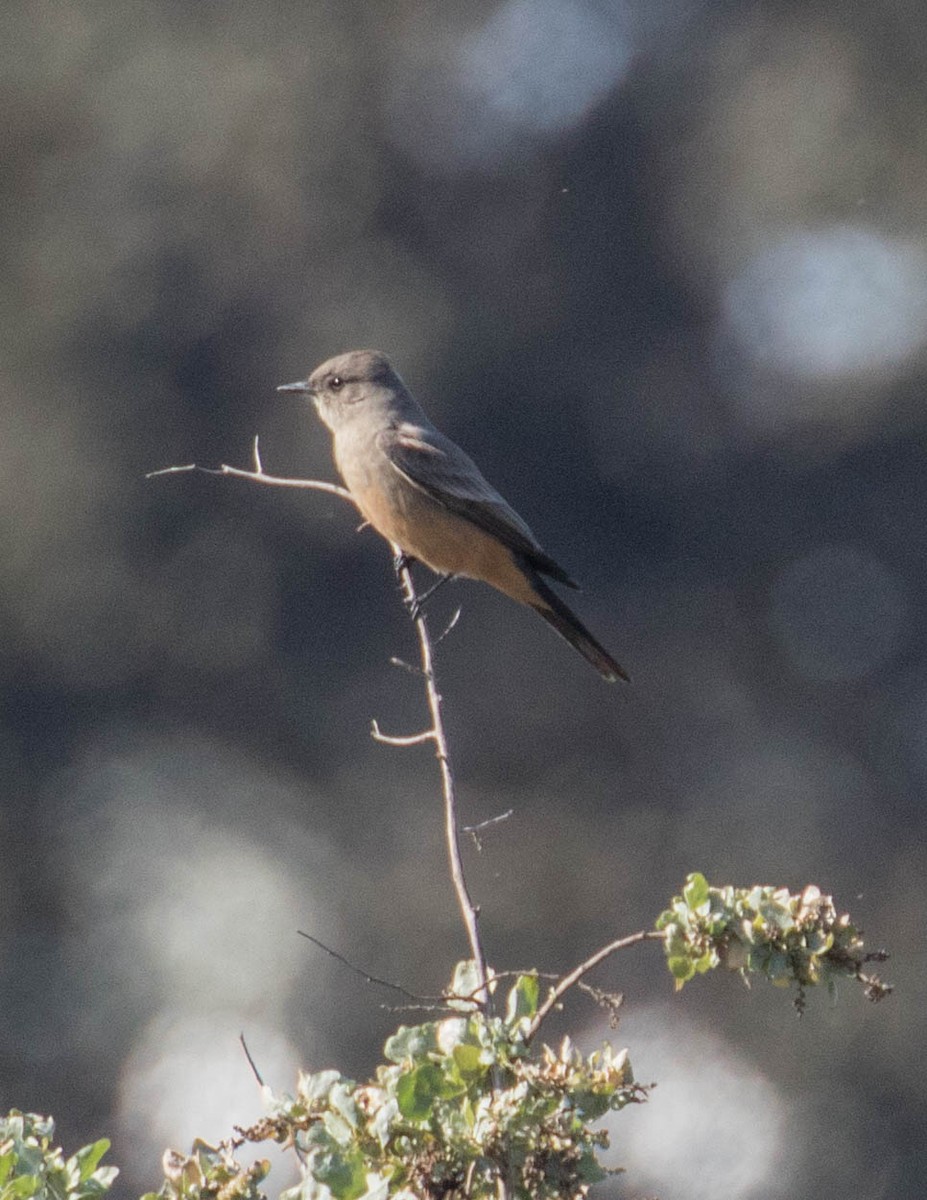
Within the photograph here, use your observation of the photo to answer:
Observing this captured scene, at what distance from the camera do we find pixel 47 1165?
7.08ft

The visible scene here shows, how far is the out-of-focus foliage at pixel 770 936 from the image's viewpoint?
6.79ft

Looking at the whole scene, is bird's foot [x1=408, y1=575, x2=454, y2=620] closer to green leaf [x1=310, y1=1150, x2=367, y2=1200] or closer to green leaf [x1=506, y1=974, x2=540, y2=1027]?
green leaf [x1=506, y1=974, x2=540, y2=1027]

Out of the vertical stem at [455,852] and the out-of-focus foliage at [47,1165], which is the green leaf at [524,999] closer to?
the vertical stem at [455,852]

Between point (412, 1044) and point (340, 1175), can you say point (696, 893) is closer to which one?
point (412, 1044)

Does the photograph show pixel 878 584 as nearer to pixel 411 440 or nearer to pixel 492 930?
pixel 492 930

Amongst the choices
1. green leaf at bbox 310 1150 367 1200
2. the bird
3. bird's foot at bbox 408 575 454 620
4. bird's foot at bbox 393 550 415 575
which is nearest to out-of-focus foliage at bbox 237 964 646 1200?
green leaf at bbox 310 1150 367 1200

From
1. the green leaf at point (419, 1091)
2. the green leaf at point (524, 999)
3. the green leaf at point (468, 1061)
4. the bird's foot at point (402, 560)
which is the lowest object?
the green leaf at point (419, 1091)

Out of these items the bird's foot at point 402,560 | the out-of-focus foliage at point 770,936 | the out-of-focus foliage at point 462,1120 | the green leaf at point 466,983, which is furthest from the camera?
the bird's foot at point 402,560

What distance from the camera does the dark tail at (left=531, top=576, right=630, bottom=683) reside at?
4.80m

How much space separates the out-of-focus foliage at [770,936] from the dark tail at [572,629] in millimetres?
2633

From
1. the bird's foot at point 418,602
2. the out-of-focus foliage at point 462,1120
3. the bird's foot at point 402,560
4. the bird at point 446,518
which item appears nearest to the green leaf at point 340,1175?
the out-of-focus foliage at point 462,1120

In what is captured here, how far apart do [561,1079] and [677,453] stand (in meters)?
8.13

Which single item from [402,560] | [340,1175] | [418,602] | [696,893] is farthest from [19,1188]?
[402,560]

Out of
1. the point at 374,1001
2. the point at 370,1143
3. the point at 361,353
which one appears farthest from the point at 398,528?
the point at 374,1001
